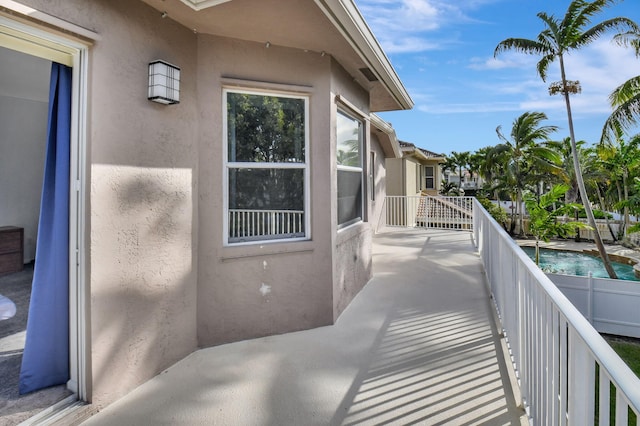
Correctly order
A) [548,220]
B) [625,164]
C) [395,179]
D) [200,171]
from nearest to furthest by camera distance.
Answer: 1. [200,171]
2. [548,220]
3. [395,179]
4. [625,164]

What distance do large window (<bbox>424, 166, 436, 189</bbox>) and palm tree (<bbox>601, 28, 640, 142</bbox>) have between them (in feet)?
34.8

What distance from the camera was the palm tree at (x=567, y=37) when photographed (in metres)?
12.5

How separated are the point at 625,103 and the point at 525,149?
381 inches

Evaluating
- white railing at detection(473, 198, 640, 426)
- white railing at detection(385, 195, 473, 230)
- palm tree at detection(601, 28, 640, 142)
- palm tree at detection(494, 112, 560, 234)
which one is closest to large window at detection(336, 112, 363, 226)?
white railing at detection(473, 198, 640, 426)

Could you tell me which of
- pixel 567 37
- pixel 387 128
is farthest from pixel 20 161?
pixel 567 37

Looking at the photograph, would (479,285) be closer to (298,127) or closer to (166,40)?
(298,127)

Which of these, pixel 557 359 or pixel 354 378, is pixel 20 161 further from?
pixel 557 359

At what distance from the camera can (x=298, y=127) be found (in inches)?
159

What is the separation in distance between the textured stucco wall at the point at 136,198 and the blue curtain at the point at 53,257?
0.88 feet

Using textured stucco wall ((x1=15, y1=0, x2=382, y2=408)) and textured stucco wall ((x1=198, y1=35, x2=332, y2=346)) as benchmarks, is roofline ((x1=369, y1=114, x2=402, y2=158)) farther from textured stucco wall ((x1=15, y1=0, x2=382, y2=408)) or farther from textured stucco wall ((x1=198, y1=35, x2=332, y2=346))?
textured stucco wall ((x1=198, y1=35, x2=332, y2=346))

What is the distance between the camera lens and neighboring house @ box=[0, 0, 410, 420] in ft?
8.47

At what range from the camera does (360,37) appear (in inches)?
144

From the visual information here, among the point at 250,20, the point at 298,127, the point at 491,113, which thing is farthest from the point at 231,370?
the point at 491,113

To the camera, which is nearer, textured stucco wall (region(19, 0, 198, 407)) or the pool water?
textured stucco wall (region(19, 0, 198, 407))
